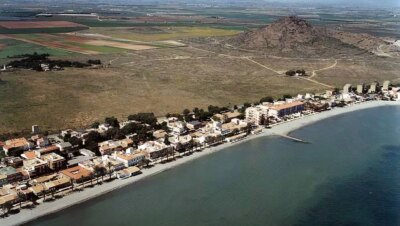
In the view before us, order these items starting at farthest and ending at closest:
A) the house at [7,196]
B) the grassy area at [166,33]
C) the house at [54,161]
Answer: the grassy area at [166,33]
the house at [54,161]
the house at [7,196]

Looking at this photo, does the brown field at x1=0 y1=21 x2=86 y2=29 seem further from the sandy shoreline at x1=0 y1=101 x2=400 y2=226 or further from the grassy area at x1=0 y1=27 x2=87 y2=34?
the sandy shoreline at x1=0 y1=101 x2=400 y2=226

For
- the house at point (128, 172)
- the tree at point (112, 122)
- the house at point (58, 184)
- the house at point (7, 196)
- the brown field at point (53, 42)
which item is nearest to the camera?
the house at point (7, 196)

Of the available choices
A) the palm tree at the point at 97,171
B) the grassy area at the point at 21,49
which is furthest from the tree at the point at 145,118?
the grassy area at the point at 21,49

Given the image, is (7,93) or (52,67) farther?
(52,67)

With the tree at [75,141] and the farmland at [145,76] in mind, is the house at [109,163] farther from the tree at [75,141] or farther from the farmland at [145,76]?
the farmland at [145,76]

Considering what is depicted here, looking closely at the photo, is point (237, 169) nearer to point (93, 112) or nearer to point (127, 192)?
point (127, 192)

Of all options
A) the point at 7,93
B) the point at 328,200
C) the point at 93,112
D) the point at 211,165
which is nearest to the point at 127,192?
the point at 211,165

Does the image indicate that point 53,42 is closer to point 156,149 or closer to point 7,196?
point 156,149

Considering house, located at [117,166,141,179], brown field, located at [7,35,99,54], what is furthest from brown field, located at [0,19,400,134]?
house, located at [117,166,141,179]
